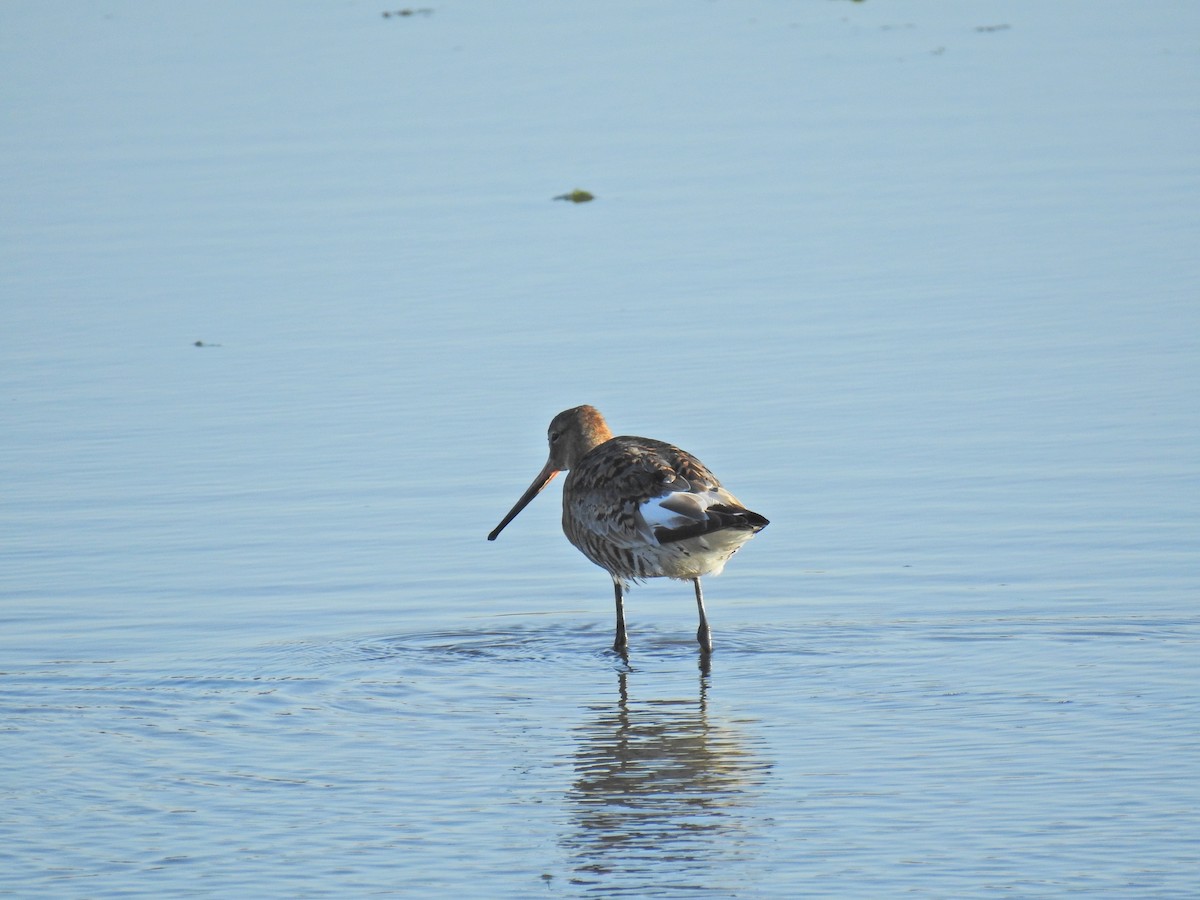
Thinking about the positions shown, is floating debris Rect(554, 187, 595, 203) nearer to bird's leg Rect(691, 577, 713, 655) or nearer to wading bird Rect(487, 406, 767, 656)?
wading bird Rect(487, 406, 767, 656)

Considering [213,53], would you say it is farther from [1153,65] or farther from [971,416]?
[971,416]

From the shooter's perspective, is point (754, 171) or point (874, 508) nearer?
point (874, 508)

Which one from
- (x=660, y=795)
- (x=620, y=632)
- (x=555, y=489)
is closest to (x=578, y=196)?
(x=555, y=489)

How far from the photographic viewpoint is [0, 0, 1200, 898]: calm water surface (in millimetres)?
5855

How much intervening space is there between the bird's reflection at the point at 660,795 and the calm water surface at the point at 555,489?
0.8 inches

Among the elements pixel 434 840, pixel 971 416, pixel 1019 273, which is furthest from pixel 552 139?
pixel 434 840

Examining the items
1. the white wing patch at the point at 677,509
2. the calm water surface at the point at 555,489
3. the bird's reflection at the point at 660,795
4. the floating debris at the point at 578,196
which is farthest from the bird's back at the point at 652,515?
the floating debris at the point at 578,196

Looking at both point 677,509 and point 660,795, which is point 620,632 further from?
point 660,795

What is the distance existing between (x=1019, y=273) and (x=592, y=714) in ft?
21.2

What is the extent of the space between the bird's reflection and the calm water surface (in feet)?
0.07

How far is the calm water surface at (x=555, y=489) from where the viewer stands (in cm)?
586

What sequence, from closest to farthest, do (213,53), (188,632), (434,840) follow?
(434,840)
(188,632)
(213,53)

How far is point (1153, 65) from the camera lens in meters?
18.3

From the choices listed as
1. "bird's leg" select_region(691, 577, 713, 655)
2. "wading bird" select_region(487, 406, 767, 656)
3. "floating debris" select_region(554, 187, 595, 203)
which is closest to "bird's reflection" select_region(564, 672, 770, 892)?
"bird's leg" select_region(691, 577, 713, 655)
